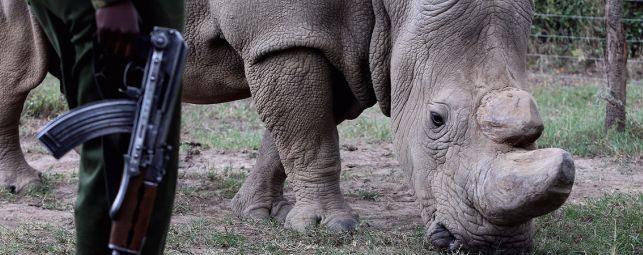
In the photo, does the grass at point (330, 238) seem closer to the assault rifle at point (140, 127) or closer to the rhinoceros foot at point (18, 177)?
the rhinoceros foot at point (18, 177)

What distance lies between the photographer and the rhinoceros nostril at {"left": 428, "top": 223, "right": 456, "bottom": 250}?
506cm

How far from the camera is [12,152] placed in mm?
7242

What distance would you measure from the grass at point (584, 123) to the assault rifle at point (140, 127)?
17.5 feet

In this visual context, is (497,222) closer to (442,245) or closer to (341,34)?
(442,245)

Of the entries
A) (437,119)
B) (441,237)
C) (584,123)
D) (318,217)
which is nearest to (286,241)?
(318,217)

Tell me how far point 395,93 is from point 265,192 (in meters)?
1.52

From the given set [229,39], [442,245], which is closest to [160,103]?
[442,245]

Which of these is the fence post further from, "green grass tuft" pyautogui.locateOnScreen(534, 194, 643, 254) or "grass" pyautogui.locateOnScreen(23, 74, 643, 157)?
"green grass tuft" pyautogui.locateOnScreen(534, 194, 643, 254)

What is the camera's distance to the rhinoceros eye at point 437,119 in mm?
5035

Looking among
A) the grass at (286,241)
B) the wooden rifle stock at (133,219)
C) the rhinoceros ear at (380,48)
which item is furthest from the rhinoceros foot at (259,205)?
the wooden rifle stock at (133,219)

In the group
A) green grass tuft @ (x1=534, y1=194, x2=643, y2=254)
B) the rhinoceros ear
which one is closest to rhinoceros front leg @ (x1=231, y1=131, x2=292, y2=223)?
the rhinoceros ear

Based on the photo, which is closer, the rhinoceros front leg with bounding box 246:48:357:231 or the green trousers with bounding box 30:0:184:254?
the green trousers with bounding box 30:0:184:254

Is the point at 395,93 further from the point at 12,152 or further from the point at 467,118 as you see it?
the point at 12,152

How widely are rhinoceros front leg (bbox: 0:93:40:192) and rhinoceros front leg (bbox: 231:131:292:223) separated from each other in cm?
136
